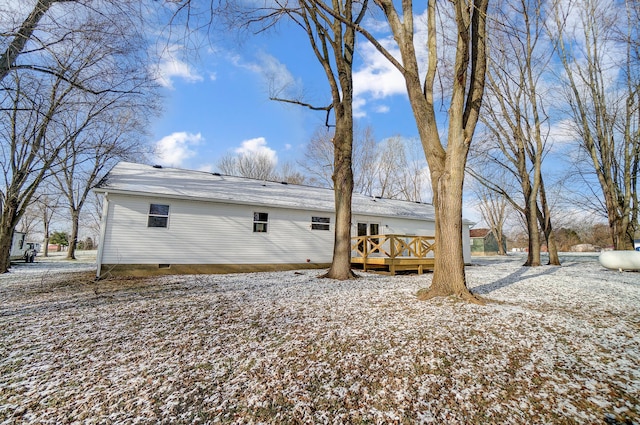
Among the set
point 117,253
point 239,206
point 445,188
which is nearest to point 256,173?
point 239,206

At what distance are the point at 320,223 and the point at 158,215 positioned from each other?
6265mm

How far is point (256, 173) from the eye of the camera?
88.1 feet

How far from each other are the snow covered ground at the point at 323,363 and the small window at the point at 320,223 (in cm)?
762

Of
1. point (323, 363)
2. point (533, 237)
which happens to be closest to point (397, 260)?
point (323, 363)

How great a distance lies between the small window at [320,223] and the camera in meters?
12.3

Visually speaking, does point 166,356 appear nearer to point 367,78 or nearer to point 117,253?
point 117,253

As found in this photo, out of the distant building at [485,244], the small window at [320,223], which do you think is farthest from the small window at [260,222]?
the distant building at [485,244]

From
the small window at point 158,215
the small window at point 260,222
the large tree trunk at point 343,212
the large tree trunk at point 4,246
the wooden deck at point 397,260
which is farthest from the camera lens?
the small window at point 260,222

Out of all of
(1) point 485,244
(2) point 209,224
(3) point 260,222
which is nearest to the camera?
(2) point 209,224

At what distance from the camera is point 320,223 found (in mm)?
12398

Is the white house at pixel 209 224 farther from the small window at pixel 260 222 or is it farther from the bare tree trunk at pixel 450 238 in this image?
the bare tree trunk at pixel 450 238

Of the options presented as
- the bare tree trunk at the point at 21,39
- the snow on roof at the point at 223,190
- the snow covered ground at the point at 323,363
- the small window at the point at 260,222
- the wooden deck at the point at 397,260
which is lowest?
the snow covered ground at the point at 323,363

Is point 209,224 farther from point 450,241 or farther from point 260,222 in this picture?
point 450,241

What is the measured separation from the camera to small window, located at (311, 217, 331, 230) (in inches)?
483
